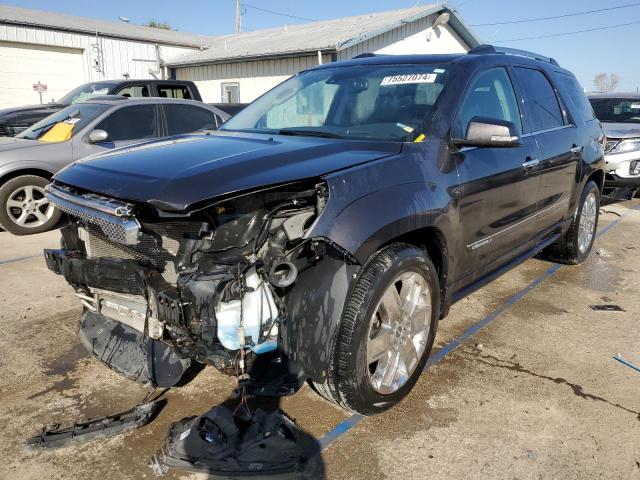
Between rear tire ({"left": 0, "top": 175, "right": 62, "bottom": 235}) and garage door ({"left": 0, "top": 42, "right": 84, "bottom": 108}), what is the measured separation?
1645 cm

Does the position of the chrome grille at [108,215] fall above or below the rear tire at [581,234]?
above

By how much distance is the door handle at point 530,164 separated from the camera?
12.1 feet

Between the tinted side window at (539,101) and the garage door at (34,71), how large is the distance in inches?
827

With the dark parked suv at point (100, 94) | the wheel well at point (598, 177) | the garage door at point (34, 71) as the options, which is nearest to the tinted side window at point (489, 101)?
the wheel well at point (598, 177)

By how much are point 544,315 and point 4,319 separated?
4.26 metres

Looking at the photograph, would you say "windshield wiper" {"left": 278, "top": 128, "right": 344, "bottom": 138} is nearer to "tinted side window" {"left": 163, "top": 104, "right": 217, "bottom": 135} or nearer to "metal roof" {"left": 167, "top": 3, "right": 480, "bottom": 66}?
"tinted side window" {"left": 163, "top": 104, "right": 217, "bottom": 135}

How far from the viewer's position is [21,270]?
5070 millimetres

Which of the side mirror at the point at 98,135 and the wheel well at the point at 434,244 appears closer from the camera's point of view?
the wheel well at the point at 434,244

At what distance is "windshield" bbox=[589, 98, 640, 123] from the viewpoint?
32.2 feet

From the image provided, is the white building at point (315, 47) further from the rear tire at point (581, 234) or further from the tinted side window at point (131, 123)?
the rear tire at point (581, 234)

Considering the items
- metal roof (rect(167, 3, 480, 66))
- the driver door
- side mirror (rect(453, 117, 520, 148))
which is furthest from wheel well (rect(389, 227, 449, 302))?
metal roof (rect(167, 3, 480, 66))

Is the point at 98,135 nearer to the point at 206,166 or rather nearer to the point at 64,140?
the point at 64,140

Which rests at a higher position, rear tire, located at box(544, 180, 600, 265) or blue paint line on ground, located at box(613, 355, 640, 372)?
rear tire, located at box(544, 180, 600, 265)

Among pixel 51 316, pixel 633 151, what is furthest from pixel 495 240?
pixel 633 151
